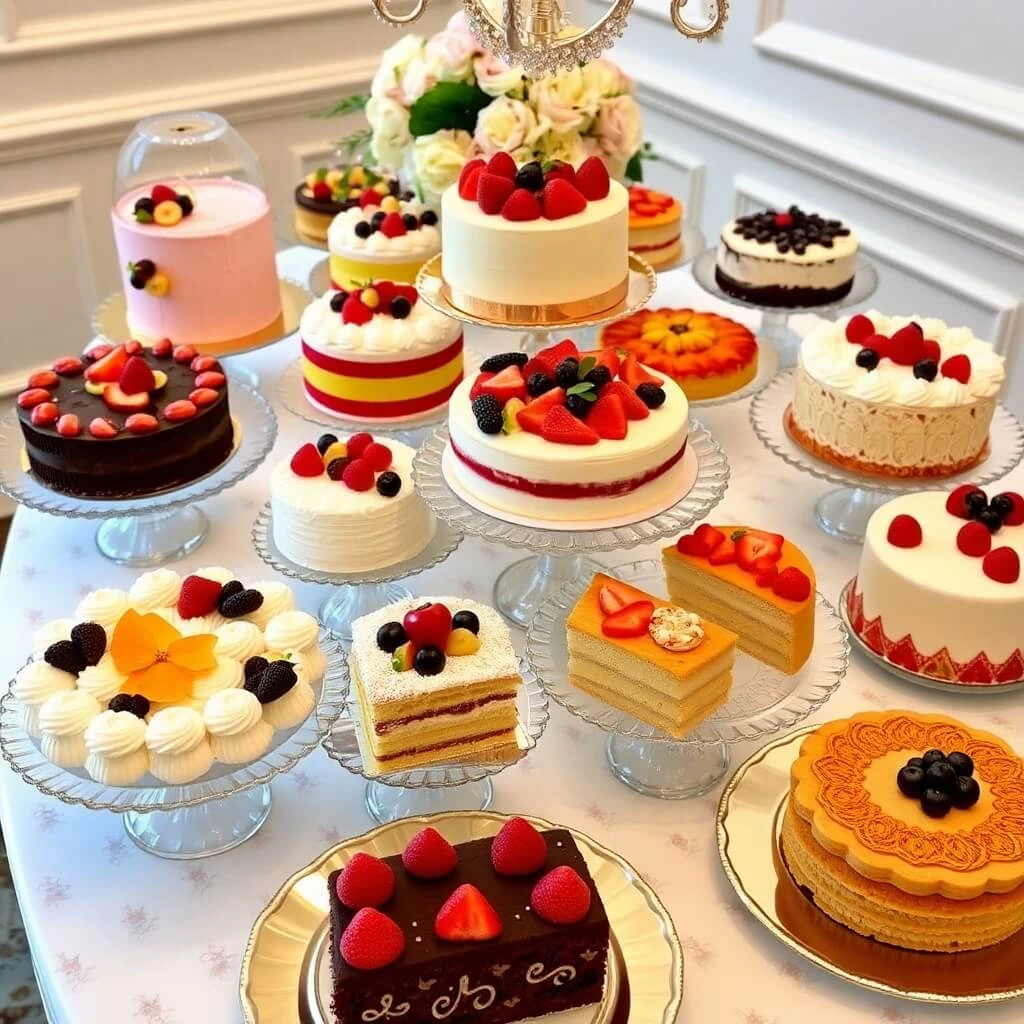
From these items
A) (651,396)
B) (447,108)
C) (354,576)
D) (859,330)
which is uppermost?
(447,108)

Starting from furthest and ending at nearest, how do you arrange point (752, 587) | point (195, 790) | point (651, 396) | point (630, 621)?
point (651, 396)
point (752, 587)
point (630, 621)
point (195, 790)

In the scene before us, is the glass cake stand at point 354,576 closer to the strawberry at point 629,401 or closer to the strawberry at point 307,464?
the strawberry at point 307,464

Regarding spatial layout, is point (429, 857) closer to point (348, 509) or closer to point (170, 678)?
point (170, 678)

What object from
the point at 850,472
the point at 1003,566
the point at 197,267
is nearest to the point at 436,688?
the point at 1003,566

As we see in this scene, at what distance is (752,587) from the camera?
1.88 metres

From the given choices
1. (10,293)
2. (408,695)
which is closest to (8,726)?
(408,695)

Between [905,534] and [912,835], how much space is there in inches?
25.7

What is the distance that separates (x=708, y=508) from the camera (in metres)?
1.95

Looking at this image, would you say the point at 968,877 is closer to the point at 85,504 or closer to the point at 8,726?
the point at 8,726

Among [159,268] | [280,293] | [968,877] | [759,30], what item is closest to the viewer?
[968,877]

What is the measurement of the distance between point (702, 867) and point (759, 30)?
126 inches

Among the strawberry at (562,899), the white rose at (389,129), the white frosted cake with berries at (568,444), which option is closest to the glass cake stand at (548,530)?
the white frosted cake with berries at (568,444)

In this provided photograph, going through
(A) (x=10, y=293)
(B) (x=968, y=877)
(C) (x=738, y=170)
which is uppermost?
(B) (x=968, y=877)

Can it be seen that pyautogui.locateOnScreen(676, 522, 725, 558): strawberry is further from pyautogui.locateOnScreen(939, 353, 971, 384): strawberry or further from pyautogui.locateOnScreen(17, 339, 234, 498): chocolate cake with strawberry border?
pyautogui.locateOnScreen(17, 339, 234, 498): chocolate cake with strawberry border
